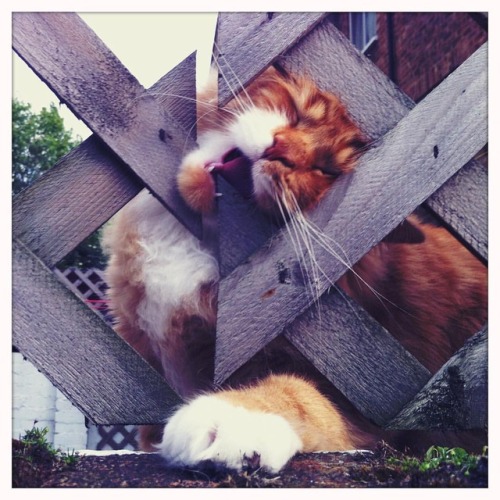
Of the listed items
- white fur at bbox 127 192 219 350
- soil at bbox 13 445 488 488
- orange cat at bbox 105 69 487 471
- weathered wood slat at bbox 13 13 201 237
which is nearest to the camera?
soil at bbox 13 445 488 488

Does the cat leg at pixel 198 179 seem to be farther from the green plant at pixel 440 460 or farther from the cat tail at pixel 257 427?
the green plant at pixel 440 460

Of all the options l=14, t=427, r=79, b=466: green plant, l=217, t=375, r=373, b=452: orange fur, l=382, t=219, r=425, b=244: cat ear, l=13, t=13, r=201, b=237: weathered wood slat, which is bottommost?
l=217, t=375, r=373, b=452: orange fur

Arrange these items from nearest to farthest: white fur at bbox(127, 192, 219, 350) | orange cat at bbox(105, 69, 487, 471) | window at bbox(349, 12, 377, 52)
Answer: orange cat at bbox(105, 69, 487, 471)
white fur at bbox(127, 192, 219, 350)
window at bbox(349, 12, 377, 52)

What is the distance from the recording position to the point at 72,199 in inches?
46.1

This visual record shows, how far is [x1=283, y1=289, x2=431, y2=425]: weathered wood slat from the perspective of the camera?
3.94 ft

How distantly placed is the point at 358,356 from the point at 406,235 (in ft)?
1.09

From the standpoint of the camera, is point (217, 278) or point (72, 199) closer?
point (72, 199)

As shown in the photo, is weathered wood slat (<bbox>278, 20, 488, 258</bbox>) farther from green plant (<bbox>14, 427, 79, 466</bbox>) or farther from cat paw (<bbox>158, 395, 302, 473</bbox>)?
green plant (<bbox>14, 427, 79, 466</bbox>)

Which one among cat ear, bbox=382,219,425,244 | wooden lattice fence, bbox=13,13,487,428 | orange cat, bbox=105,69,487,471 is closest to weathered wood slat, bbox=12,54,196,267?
wooden lattice fence, bbox=13,13,487,428

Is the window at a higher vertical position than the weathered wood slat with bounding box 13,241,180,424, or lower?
higher

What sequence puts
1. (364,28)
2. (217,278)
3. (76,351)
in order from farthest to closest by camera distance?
(364,28)
(217,278)
(76,351)

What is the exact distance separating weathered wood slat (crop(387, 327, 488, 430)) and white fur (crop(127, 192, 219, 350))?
499 mm

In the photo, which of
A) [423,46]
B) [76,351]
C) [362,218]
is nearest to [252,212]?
[362,218]

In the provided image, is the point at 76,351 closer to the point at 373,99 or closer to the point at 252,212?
the point at 252,212
